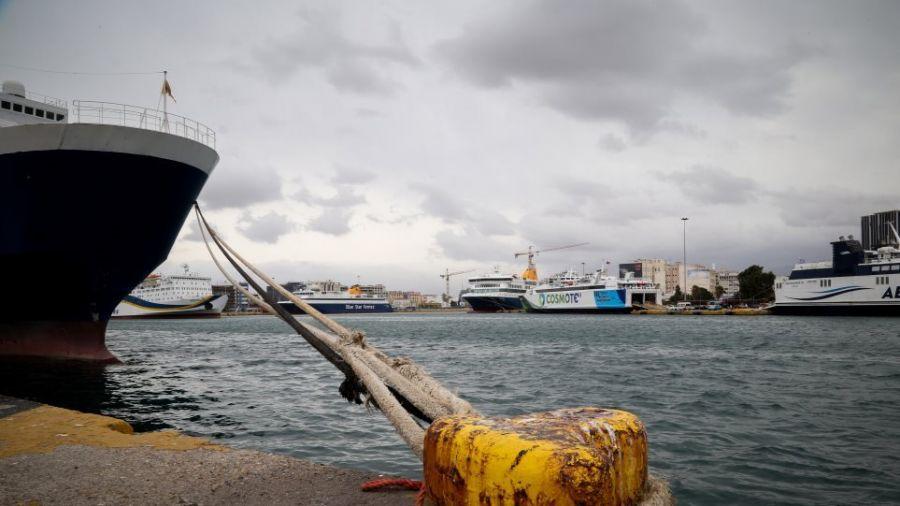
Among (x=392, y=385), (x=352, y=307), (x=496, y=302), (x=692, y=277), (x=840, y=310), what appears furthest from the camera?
(x=692, y=277)

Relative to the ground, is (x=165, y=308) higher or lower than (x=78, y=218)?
lower

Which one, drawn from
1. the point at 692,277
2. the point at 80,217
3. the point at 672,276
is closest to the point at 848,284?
the point at 80,217

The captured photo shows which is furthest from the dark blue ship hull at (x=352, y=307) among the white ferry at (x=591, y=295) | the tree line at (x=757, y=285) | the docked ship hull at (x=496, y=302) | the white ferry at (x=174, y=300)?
the tree line at (x=757, y=285)

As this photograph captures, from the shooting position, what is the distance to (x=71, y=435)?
4953 mm

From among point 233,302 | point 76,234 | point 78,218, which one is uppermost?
point 78,218

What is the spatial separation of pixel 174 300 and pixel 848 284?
87.0 m

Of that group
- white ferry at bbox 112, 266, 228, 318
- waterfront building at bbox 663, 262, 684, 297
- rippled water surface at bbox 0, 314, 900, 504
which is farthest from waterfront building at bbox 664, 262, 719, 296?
rippled water surface at bbox 0, 314, 900, 504

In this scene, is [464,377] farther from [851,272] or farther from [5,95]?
[851,272]

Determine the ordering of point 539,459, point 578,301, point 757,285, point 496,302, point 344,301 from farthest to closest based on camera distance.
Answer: point 344,301
point 496,302
point 757,285
point 578,301
point 539,459

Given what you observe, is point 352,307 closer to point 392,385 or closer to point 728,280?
point 392,385

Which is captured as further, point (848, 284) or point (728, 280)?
point (728, 280)

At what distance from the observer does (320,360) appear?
59.6 feet

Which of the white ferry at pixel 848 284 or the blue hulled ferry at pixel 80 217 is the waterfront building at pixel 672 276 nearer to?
the white ferry at pixel 848 284

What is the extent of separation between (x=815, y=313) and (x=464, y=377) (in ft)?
199
